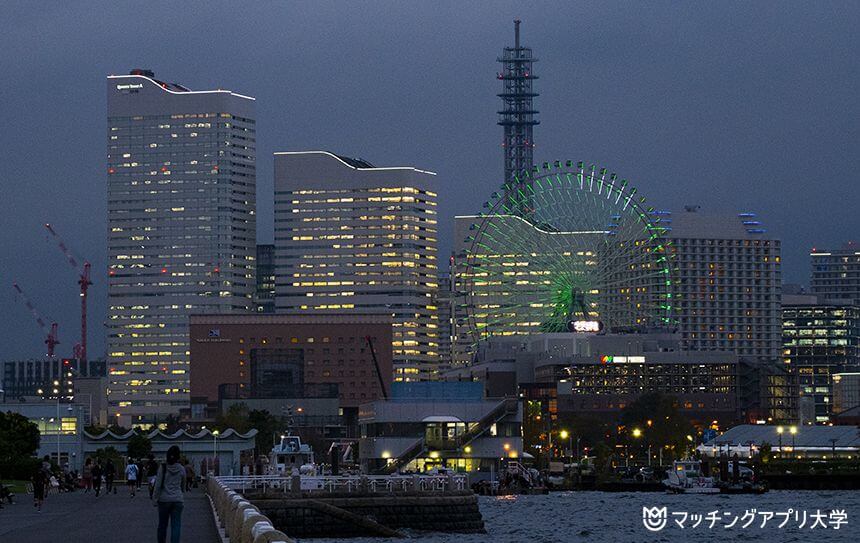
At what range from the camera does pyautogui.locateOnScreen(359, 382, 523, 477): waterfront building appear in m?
177

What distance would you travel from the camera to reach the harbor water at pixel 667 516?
102m

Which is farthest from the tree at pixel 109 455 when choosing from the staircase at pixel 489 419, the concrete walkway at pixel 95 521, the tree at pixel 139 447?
the concrete walkway at pixel 95 521

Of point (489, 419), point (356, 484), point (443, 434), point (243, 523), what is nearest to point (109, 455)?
point (443, 434)

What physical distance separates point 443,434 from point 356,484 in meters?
79.9

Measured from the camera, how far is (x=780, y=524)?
11462 centimetres

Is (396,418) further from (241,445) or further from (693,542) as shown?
(693,542)

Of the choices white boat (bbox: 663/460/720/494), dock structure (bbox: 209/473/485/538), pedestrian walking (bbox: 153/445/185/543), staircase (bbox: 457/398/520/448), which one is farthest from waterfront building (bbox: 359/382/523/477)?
pedestrian walking (bbox: 153/445/185/543)

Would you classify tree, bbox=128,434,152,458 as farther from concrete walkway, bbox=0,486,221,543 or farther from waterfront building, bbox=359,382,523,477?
concrete walkway, bbox=0,486,221,543

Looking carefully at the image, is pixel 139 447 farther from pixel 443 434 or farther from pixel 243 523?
pixel 243 523

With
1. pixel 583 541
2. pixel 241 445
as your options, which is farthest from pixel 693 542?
pixel 241 445

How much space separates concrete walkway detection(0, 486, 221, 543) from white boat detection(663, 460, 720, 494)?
3486 inches

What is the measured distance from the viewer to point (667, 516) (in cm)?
12188

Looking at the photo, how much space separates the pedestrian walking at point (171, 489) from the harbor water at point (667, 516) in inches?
1951

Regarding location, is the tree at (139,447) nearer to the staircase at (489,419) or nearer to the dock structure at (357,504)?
the staircase at (489,419)
